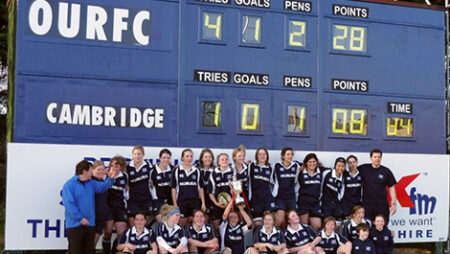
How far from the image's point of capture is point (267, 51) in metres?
9.61

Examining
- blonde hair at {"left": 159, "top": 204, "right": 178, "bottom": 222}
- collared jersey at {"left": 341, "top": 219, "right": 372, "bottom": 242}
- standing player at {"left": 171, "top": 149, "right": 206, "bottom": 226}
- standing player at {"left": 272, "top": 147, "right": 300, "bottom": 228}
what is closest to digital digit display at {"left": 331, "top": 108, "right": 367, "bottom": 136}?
standing player at {"left": 272, "top": 147, "right": 300, "bottom": 228}

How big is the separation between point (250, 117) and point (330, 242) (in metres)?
2.41

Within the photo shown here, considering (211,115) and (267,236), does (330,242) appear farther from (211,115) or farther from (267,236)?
(211,115)

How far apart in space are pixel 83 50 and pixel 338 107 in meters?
4.43

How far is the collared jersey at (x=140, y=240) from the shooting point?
7773mm

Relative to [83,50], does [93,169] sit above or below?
below

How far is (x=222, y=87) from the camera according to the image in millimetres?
9359

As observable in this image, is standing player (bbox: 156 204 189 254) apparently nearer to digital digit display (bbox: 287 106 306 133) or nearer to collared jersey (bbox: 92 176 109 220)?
collared jersey (bbox: 92 176 109 220)

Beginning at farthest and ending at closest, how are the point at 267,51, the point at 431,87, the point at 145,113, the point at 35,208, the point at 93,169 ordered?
the point at 431,87
the point at 267,51
the point at 145,113
the point at 35,208
the point at 93,169

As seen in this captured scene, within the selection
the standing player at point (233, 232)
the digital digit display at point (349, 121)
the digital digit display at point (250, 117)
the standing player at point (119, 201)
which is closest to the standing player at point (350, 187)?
the digital digit display at point (349, 121)

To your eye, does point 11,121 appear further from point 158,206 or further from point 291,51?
point 291,51

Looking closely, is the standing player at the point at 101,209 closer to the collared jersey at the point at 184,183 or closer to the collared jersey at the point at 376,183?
the collared jersey at the point at 184,183

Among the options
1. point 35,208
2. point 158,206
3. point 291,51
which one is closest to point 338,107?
point 291,51

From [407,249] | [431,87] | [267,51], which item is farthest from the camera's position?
[407,249]
